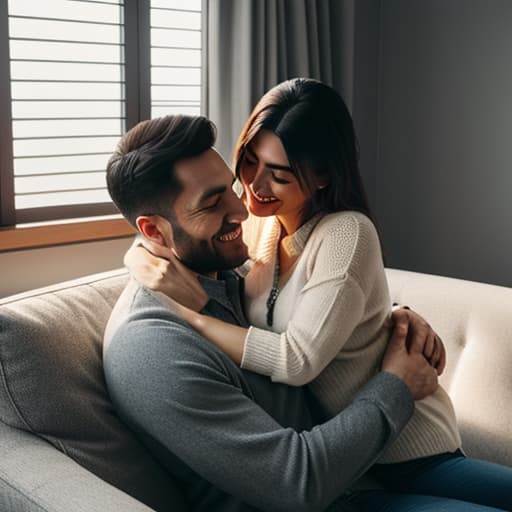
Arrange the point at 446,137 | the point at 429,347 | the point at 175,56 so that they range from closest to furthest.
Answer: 1. the point at 429,347
2. the point at 175,56
3. the point at 446,137

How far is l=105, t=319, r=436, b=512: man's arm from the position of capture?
1.18m

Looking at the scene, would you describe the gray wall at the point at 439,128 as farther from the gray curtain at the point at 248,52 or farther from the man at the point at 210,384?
the man at the point at 210,384

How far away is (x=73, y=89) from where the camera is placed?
2680mm

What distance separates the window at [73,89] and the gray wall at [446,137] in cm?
111

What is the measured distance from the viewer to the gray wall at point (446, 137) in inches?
129

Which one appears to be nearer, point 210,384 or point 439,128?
point 210,384

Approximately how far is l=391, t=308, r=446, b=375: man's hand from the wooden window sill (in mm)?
1195

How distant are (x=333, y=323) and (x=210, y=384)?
25 cm

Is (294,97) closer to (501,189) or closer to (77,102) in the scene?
(77,102)

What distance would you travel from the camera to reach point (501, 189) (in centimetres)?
329

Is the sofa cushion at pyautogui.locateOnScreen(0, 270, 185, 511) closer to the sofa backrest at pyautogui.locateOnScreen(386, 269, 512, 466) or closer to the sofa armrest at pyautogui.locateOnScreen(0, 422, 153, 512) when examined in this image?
the sofa armrest at pyautogui.locateOnScreen(0, 422, 153, 512)

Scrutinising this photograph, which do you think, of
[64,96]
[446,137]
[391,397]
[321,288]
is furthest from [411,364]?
[446,137]

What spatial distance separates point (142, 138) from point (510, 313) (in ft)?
3.44

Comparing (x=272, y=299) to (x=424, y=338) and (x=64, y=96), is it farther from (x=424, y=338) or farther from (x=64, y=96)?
(x=64, y=96)
